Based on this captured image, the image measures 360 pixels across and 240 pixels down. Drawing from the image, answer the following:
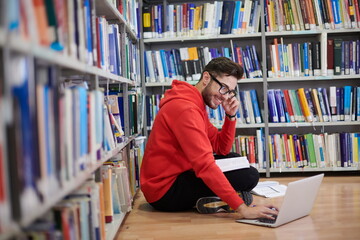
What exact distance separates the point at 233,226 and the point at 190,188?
363 mm

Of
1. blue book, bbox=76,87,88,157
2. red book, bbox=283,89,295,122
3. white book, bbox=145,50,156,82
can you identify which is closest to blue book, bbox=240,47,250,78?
red book, bbox=283,89,295,122

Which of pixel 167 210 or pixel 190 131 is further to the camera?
pixel 167 210

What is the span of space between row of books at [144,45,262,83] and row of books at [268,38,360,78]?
0.60 feet

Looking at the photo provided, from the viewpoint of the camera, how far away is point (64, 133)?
3.83 ft

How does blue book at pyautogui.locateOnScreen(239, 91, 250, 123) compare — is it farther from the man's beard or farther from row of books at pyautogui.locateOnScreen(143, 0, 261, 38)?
the man's beard

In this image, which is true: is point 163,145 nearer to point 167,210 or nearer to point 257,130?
point 167,210

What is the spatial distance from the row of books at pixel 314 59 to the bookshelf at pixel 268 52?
0.02m

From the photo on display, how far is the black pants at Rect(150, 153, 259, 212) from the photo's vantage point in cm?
244

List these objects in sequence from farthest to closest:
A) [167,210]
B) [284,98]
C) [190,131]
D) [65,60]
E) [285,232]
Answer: [284,98] → [167,210] → [190,131] → [285,232] → [65,60]

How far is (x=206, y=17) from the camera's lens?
12.1 ft

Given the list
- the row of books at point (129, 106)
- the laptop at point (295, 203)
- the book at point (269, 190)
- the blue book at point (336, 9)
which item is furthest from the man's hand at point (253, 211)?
the blue book at point (336, 9)

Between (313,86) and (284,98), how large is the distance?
0.49 metres

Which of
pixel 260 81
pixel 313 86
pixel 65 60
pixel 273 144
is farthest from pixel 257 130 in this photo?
pixel 65 60

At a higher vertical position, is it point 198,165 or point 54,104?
point 54,104
